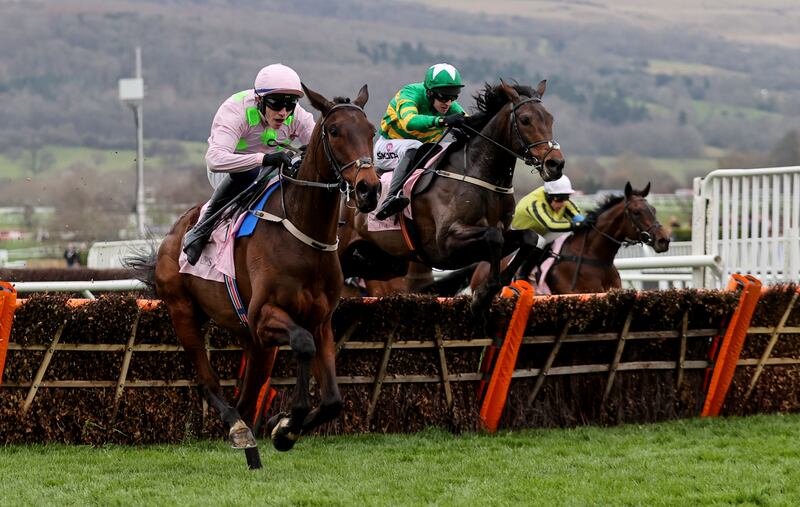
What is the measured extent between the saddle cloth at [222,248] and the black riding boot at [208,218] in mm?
41

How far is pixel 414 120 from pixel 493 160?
24.5 inches

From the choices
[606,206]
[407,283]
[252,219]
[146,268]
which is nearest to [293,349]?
[252,219]

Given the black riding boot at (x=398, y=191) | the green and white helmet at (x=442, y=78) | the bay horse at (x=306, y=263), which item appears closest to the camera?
the bay horse at (x=306, y=263)

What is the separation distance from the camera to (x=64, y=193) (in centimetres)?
3183

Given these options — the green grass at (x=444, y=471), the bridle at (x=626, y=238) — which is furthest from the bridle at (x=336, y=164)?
the bridle at (x=626, y=238)

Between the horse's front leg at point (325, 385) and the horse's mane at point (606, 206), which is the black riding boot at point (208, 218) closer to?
the horse's front leg at point (325, 385)

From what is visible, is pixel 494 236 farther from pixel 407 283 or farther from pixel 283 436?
pixel 407 283

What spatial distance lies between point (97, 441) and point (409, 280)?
141 inches

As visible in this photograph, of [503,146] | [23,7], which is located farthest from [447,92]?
[23,7]

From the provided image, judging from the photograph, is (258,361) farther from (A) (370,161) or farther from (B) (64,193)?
(B) (64,193)

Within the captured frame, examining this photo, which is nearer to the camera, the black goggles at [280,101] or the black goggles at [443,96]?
the black goggles at [280,101]

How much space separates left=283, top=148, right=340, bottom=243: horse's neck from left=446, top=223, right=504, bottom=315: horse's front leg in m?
1.36

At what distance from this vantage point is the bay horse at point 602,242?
1075cm

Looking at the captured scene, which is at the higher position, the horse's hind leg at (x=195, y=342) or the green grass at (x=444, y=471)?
the horse's hind leg at (x=195, y=342)
